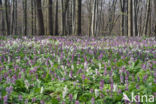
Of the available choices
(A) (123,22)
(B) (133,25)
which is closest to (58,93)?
(B) (133,25)

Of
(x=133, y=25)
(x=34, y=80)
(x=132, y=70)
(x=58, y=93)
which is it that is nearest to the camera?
(x=58, y=93)

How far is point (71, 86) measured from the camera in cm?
343

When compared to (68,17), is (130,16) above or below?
below

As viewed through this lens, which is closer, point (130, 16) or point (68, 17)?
point (130, 16)

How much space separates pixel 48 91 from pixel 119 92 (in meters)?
1.31

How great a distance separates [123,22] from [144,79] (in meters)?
22.6

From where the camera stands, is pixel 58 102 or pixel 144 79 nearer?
pixel 58 102

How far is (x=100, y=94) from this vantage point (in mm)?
2932

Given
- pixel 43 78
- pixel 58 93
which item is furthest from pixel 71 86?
pixel 43 78

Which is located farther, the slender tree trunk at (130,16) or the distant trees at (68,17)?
the distant trees at (68,17)

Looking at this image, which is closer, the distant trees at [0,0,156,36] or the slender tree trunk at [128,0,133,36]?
the slender tree trunk at [128,0,133,36]

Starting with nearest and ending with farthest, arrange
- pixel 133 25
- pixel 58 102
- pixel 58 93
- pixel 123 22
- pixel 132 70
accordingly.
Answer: pixel 58 102 < pixel 58 93 < pixel 132 70 < pixel 133 25 < pixel 123 22

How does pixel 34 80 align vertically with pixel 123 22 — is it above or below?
below

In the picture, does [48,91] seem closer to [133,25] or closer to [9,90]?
[9,90]
